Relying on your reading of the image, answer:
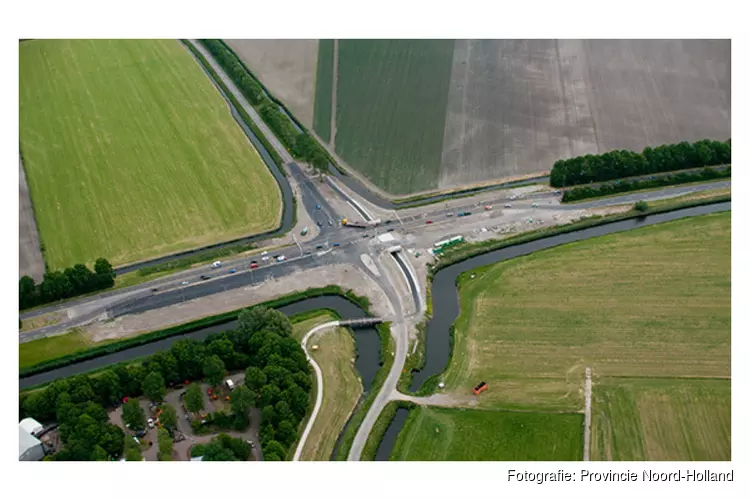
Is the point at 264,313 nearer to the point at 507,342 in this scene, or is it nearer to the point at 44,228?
the point at 507,342

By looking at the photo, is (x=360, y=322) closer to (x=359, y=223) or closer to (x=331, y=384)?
(x=331, y=384)

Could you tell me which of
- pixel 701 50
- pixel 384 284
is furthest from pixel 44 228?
pixel 701 50

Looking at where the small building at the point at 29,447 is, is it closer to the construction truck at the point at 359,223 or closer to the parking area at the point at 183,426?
the parking area at the point at 183,426

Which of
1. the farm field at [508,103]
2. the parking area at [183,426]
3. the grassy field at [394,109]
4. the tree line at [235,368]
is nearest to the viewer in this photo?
the parking area at [183,426]

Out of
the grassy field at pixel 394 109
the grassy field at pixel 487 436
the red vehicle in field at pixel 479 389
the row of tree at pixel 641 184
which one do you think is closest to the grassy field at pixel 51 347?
the grassy field at pixel 487 436

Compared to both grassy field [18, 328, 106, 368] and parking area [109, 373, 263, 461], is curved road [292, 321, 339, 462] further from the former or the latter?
grassy field [18, 328, 106, 368]

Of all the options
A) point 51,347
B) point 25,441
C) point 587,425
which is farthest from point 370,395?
point 51,347
